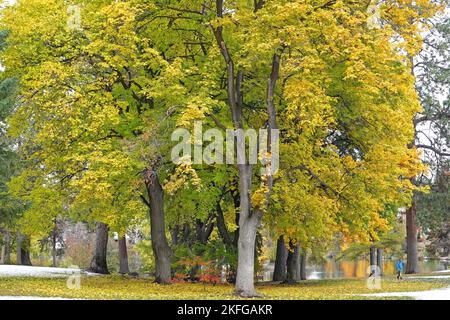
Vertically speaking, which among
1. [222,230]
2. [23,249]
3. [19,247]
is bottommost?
[23,249]

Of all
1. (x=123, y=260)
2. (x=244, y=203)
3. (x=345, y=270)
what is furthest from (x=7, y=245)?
(x=345, y=270)

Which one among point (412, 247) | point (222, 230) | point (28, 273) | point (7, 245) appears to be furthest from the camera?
point (7, 245)

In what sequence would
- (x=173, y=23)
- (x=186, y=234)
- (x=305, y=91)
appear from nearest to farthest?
1. (x=305, y=91)
2. (x=173, y=23)
3. (x=186, y=234)

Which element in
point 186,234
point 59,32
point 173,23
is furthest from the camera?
point 186,234

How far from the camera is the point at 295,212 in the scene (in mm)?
23531

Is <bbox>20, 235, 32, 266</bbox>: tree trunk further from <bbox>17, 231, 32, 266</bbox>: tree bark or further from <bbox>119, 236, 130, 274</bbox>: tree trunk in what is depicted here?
<bbox>119, 236, 130, 274</bbox>: tree trunk

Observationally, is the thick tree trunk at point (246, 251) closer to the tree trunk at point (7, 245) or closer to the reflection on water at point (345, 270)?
the tree trunk at point (7, 245)

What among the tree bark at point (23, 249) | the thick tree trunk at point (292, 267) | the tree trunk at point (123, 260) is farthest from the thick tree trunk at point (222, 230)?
the tree bark at point (23, 249)

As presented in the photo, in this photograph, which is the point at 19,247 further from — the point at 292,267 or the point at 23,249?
the point at 292,267

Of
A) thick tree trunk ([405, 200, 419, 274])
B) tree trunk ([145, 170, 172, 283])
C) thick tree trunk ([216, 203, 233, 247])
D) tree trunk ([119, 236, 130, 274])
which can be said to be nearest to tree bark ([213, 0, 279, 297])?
tree trunk ([145, 170, 172, 283])
